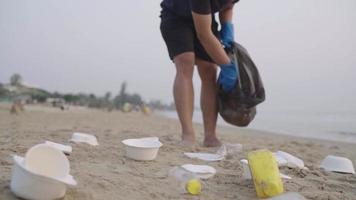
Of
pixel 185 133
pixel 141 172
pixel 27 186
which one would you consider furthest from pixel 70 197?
pixel 185 133

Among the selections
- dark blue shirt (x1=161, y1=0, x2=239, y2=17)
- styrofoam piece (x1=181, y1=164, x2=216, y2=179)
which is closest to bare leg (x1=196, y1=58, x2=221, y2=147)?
dark blue shirt (x1=161, y1=0, x2=239, y2=17)

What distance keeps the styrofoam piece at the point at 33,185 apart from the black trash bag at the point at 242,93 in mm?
1903

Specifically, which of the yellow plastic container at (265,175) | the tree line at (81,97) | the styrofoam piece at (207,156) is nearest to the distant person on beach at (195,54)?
the styrofoam piece at (207,156)

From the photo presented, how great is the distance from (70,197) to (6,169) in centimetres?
49

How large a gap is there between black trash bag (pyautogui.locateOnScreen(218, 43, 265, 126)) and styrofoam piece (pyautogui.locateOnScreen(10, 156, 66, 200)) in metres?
1.90

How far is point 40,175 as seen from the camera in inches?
46.9

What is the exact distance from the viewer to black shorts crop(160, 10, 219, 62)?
2.97 metres

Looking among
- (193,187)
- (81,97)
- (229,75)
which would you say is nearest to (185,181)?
(193,187)

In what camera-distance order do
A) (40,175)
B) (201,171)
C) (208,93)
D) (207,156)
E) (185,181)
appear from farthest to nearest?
(208,93) → (207,156) → (201,171) → (185,181) → (40,175)

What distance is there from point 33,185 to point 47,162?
16 centimetres

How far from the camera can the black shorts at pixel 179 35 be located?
9.73 feet

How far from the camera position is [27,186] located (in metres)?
1.22

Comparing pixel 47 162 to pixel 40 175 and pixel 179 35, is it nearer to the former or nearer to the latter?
pixel 40 175

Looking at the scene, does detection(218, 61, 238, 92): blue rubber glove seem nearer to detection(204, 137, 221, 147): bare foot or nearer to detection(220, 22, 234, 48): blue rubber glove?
detection(220, 22, 234, 48): blue rubber glove
